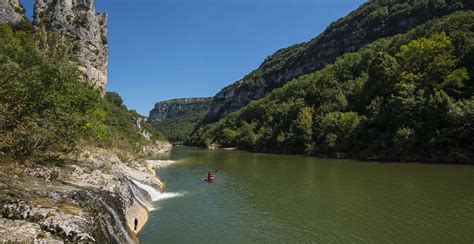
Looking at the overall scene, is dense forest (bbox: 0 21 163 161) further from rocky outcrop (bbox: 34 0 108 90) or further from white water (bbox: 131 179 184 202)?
rocky outcrop (bbox: 34 0 108 90)

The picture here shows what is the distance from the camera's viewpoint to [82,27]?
90.3 m

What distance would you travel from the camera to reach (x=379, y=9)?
15688cm

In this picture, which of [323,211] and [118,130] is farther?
[118,130]

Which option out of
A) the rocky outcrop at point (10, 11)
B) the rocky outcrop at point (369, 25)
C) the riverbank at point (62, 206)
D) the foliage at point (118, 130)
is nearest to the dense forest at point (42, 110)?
the riverbank at point (62, 206)

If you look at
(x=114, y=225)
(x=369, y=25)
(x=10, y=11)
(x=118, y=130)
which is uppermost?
(x=369, y=25)

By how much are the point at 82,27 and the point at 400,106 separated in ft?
279

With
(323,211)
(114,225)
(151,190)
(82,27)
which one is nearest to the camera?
(114,225)

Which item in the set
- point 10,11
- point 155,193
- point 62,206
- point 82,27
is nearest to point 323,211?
point 155,193

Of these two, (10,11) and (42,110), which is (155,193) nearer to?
(42,110)

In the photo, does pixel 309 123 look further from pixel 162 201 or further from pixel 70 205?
pixel 70 205

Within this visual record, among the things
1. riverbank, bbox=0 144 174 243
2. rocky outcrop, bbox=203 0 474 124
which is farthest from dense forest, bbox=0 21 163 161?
rocky outcrop, bbox=203 0 474 124

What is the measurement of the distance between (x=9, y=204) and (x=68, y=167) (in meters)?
9.92

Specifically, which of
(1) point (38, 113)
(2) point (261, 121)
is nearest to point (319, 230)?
(1) point (38, 113)

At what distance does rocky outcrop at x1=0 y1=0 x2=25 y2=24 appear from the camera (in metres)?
69.6
